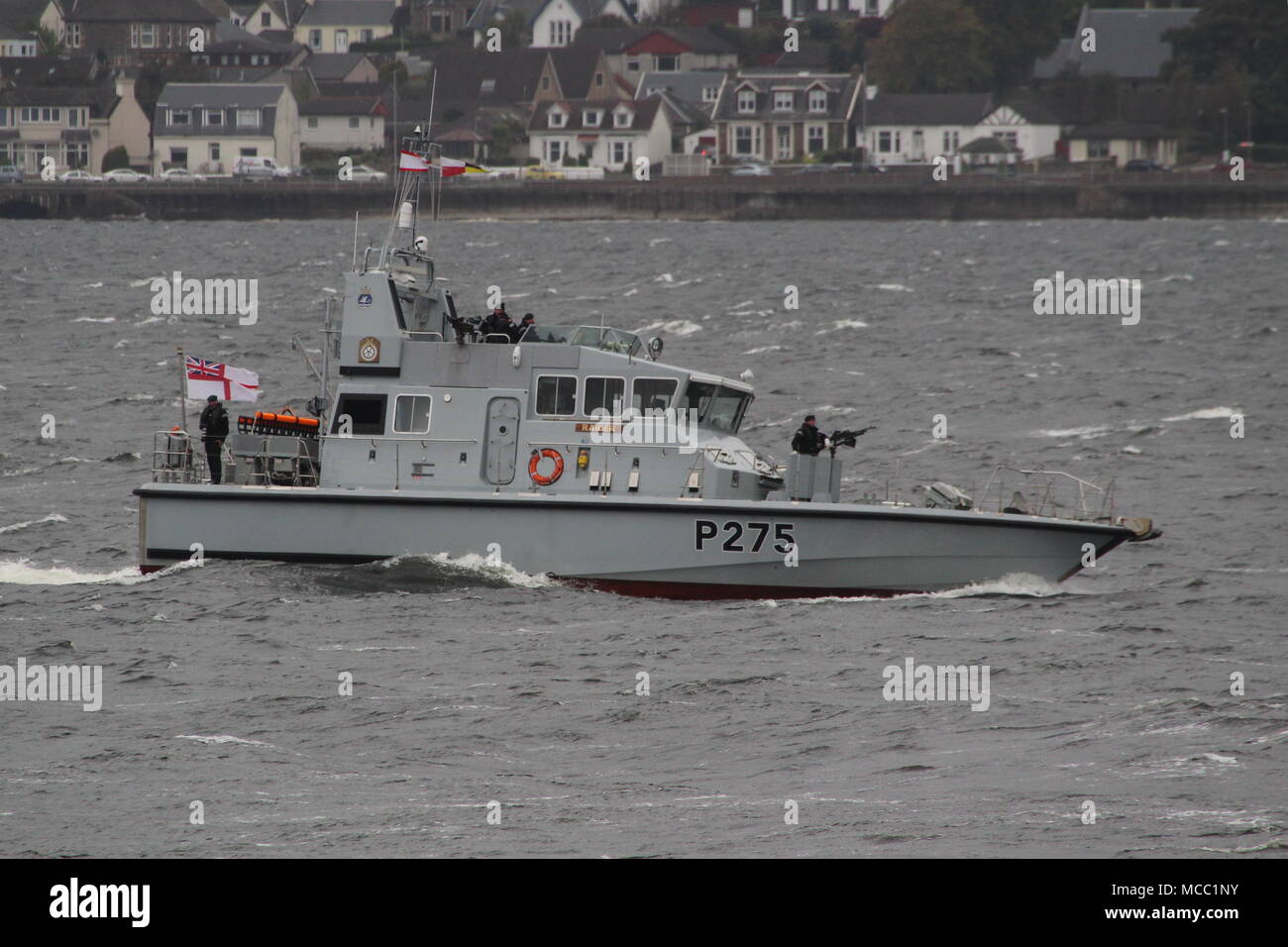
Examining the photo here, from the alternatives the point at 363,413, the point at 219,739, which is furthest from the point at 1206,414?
the point at 219,739

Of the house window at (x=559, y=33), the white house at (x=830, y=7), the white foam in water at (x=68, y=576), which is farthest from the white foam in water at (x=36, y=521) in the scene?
the white house at (x=830, y=7)

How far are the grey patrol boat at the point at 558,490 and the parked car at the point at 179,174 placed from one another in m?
108

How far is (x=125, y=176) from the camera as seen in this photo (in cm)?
13100

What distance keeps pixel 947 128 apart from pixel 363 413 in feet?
385

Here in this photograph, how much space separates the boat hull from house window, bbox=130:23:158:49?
152 meters

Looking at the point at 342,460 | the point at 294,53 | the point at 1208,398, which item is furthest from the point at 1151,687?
the point at 294,53

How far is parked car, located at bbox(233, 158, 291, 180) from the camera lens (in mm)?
130625

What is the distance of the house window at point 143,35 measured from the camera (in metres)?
168

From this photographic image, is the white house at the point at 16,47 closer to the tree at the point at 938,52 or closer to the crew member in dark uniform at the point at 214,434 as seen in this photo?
the tree at the point at 938,52

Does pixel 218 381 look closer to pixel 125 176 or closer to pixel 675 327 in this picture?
pixel 675 327

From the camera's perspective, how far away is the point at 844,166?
13212cm

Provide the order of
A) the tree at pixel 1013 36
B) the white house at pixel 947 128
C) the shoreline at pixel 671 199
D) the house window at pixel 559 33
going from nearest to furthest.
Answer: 1. the shoreline at pixel 671 199
2. the white house at pixel 947 128
3. the tree at pixel 1013 36
4. the house window at pixel 559 33

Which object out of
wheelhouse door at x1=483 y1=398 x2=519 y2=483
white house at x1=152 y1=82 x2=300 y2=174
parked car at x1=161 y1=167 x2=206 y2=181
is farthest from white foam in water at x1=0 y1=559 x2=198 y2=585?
white house at x1=152 y1=82 x2=300 y2=174

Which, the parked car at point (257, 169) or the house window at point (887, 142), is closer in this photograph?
the parked car at point (257, 169)
